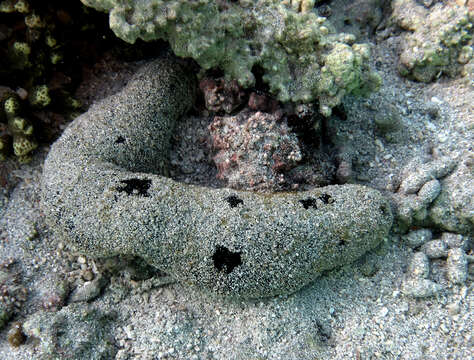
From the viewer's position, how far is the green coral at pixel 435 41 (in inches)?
153

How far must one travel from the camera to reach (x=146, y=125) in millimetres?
3357

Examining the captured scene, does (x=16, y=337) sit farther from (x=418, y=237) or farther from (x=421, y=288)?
(x=418, y=237)

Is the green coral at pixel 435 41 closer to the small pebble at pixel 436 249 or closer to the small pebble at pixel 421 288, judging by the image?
the small pebble at pixel 436 249

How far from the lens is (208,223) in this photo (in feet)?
8.90

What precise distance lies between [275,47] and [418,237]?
231cm

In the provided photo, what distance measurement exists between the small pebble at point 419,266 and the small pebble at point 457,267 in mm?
182

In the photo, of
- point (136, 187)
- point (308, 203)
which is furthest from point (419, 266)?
point (136, 187)

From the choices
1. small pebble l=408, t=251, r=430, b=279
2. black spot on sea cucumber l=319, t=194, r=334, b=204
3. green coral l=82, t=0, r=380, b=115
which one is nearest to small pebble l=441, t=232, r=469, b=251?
small pebble l=408, t=251, r=430, b=279

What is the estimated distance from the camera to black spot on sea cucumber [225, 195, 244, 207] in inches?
111

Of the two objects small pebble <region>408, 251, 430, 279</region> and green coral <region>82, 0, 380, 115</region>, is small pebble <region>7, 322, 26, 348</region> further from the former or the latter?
small pebble <region>408, 251, 430, 279</region>

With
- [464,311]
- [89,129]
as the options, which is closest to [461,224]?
[464,311]

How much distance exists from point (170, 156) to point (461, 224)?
9.80ft

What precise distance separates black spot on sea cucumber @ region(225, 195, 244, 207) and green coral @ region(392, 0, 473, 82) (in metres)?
2.92

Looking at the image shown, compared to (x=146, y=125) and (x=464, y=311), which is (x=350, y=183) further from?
(x=146, y=125)
